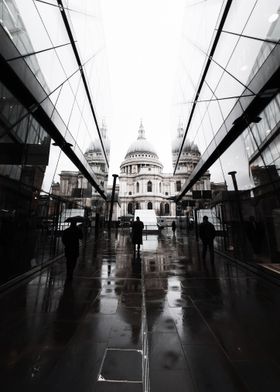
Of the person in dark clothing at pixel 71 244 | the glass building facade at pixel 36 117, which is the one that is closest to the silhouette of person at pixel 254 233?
the person in dark clothing at pixel 71 244

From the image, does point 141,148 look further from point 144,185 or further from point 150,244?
point 150,244

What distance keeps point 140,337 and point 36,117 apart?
8.02 m

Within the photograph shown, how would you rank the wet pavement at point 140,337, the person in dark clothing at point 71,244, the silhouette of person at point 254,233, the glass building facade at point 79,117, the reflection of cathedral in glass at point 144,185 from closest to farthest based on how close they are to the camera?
the wet pavement at point 140,337, the glass building facade at point 79,117, the person in dark clothing at point 71,244, the silhouette of person at point 254,233, the reflection of cathedral in glass at point 144,185

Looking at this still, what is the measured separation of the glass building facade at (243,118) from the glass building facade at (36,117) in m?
6.83

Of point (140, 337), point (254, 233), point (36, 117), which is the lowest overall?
point (140, 337)

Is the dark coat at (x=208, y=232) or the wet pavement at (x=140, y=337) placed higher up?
the dark coat at (x=208, y=232)

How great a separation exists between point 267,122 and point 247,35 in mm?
3250

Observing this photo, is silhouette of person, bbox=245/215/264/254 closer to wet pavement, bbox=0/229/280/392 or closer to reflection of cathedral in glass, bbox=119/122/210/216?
wet pavement, bbox=0/229/280/392

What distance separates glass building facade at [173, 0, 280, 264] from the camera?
577cm

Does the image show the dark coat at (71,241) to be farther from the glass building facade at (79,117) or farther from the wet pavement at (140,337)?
the glass building facade at (79,117)

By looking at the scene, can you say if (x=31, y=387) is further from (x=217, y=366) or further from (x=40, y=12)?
(x=40, y=12)

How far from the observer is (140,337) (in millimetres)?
3059

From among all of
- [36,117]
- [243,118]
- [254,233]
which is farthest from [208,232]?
[36,117]

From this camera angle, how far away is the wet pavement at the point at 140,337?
220 cm
